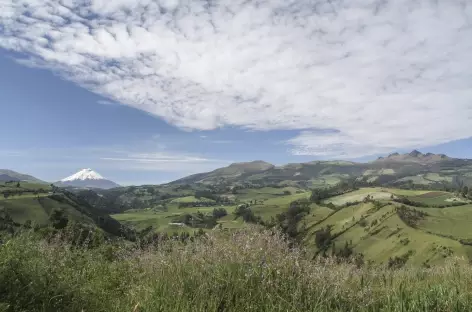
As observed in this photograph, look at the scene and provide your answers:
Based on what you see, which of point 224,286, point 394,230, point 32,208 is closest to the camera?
point 224,286

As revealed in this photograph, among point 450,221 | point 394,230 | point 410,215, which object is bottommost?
point 394,230

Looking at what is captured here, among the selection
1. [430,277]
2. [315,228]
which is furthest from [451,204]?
[430,277]

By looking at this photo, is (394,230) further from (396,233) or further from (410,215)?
(410,215)

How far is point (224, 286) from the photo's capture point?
5.46 meters

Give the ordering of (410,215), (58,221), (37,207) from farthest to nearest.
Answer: (37,207)
(410,215)
(58,221)

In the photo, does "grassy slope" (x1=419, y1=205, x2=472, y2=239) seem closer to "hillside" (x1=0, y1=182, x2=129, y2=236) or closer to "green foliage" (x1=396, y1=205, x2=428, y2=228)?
"green foliage" (x1=396, y1=205, x2=428, y2=228)

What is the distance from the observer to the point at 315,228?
15438 centimetres

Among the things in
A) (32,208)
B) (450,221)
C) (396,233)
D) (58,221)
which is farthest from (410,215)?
(32,208)

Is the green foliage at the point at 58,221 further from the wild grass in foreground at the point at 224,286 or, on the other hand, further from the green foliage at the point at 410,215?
the green foliage at the point at 410,215

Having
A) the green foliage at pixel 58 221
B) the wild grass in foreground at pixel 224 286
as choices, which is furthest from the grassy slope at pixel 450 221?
the wild grass in foreground at pixel 224 286

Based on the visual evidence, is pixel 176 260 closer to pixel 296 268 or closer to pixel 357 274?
pixel 296 268

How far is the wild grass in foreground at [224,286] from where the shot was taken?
5035 millimetres

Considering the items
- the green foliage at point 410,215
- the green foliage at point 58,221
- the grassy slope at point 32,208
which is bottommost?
the green foliage at point 410,215

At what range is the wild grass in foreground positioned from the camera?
504cm
